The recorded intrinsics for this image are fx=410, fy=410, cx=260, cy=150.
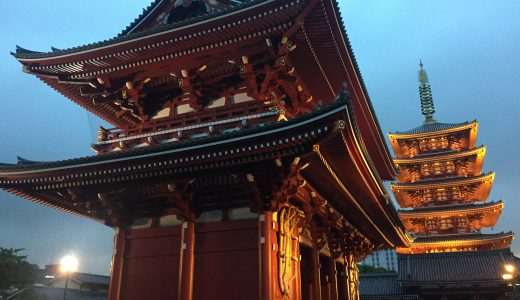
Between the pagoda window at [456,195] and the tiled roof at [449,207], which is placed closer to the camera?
the tiled roof at [449,207]

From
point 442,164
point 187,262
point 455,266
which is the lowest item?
point 187,262

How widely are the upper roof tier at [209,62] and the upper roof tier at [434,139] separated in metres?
30.1

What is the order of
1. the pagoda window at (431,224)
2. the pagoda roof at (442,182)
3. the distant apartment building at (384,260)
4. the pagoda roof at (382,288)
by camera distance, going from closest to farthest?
the pagoda roof at (382,288), the pagoda roof at (442,182), the pagoda window at (431,224), the distant apartment building at (384,260)

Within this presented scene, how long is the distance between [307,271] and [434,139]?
1364 inches

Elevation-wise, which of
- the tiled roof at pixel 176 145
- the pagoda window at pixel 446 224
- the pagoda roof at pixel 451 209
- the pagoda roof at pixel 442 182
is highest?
the pagoda roof at pixel 442 182

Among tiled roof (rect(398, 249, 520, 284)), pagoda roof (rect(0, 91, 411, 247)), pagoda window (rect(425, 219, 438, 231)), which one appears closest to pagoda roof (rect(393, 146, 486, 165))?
pagoda window (rect(425, 219, 438, 231))

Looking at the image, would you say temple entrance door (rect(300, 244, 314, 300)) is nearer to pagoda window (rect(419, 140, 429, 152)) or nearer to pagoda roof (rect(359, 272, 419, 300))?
pagoda roof (rect(359, 272, 419, 300))

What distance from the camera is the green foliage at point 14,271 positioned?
34.6m

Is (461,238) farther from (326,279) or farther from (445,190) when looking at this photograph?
(326,279)

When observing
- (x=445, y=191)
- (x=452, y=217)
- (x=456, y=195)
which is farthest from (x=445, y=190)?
(x=452, y=217)

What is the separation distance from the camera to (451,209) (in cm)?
4041

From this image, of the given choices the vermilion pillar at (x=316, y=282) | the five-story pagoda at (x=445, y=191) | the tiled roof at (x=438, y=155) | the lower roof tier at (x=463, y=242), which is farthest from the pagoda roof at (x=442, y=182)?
the vermilion pillar at (x=316, y=282)

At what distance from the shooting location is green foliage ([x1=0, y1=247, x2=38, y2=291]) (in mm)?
34625

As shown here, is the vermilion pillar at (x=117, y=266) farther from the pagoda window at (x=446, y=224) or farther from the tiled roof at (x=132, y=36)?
the pagoda window at (x=446, y=224)
